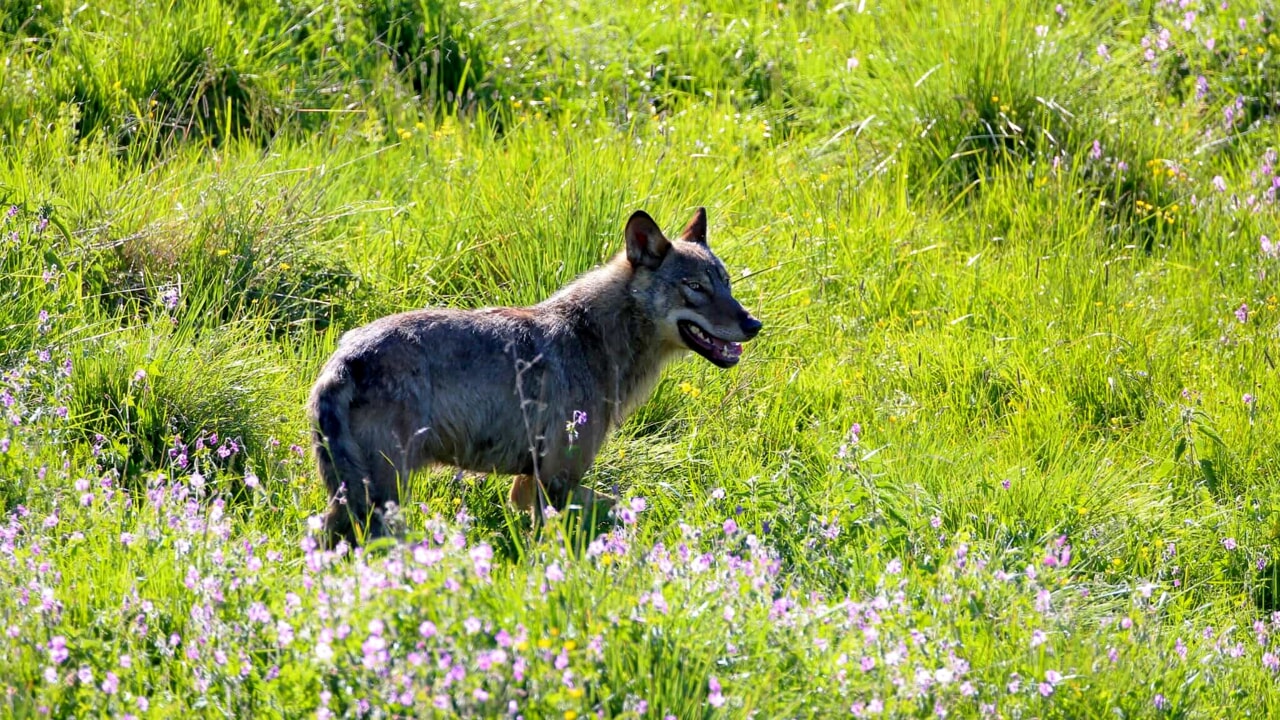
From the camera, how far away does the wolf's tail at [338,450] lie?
5500mm

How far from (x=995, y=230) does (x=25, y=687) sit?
6383 millimetres

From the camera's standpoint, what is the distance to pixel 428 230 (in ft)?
25.7

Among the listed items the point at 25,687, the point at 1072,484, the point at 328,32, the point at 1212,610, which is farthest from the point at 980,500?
the point at 328,32

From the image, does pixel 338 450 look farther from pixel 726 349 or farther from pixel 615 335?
pixel 726 349

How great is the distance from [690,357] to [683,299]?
666 millimetres

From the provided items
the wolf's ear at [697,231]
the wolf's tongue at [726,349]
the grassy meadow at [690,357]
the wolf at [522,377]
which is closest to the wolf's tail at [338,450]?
the wolf at [522,377]

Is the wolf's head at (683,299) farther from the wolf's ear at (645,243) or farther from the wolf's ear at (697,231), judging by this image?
the wolf's ear at (697,231)

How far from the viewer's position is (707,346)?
6.64 m

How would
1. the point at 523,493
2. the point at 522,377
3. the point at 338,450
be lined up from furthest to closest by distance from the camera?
the point at 523,493
the point at 522,377
the point at 338,450

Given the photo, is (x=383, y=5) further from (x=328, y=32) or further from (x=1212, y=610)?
(x=1212, y=610)

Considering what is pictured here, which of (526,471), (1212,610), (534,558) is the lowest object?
(1212,610)

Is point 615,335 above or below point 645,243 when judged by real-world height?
below

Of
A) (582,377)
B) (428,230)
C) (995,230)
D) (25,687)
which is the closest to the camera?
(25,687)

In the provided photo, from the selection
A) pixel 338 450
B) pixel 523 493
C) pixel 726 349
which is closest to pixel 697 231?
pixel 726 349
